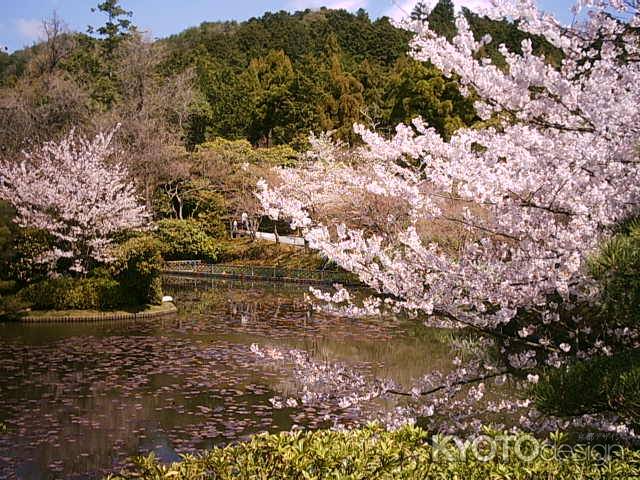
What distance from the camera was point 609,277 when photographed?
9.61 ft

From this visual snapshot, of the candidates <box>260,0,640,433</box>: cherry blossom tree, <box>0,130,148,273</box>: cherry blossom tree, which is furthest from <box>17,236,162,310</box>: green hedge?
<box>260,0,640,433</box>: cherry blossom tree

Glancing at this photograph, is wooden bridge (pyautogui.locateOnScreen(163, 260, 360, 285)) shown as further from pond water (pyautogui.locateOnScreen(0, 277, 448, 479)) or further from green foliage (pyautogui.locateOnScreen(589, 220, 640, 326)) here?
green foliage (pyautogui.locateOnScreen(589, 220, 640, 326))

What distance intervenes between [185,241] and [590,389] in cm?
2864

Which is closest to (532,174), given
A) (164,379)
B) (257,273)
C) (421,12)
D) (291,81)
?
(421,12)

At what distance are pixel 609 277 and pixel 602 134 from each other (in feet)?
2.85

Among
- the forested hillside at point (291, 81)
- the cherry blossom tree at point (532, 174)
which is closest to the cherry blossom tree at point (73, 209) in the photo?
the cherry blossom tree at point (532, 174)

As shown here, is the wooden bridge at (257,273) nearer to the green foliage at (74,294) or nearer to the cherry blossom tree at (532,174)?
the green foliage at (74,294)

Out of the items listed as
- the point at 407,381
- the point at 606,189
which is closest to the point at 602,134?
the point at 606,189

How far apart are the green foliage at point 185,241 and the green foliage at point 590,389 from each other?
2833cm

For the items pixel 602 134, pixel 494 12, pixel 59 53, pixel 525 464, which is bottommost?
pixel 525 464

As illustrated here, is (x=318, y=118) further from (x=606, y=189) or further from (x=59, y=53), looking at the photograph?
(x=606, y=189)

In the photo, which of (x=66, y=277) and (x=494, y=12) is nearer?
(x=494, y=12)

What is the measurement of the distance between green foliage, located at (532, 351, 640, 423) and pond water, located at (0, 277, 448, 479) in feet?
6.82

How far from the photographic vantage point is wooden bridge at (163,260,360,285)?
24.4 m
